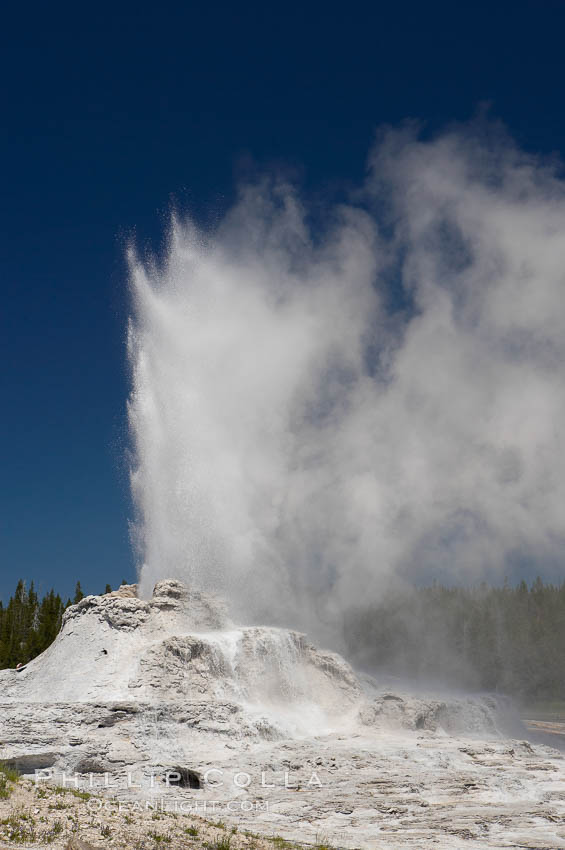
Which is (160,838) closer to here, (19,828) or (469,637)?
(19,828)

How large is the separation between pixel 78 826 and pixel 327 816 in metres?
8.40

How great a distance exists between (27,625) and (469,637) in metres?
49.6

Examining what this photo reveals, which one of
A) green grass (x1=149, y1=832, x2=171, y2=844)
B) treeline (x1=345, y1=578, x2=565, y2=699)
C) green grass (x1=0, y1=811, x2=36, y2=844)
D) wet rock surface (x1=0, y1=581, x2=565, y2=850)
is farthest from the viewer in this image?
treeline (x1=345, y1=578, x2=565, y2=699)

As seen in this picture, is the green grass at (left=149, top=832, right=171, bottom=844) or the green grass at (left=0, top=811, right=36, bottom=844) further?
the green grass at (left=149, top=832, right=171, bottom=844)

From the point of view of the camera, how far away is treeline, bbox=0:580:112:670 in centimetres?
6341

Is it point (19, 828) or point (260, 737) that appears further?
point (260, 737)

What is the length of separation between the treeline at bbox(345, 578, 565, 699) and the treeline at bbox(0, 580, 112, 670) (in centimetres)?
3025

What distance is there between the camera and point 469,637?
75.8m

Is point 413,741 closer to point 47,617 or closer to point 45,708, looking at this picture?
point 45,708

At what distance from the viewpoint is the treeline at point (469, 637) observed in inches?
2270

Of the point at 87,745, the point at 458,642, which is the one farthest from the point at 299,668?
the point at 458,642

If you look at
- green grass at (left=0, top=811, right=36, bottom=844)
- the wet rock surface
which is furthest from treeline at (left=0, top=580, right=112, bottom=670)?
green grass at (left=0, top=811, right=36, bottom=844)

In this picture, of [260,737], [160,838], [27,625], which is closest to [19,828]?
[160,838]

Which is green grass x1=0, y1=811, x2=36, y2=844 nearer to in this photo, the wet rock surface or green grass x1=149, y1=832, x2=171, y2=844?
green grass x1=149, y1=832, x2=171, y2=844
